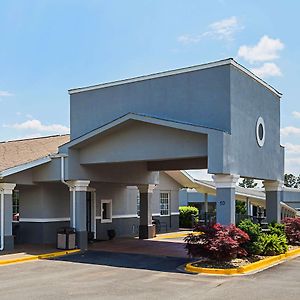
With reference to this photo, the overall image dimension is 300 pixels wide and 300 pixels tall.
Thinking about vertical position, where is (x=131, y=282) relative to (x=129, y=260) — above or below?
above

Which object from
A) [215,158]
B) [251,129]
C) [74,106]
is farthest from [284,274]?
[74,106]

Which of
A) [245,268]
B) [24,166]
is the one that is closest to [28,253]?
[24,166]

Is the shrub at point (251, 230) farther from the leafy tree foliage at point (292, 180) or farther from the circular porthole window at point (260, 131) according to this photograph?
the leafy tree foliage at point (292, 180)

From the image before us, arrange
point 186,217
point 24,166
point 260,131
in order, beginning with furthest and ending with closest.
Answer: point 186,217 → point 24,166 → point 260,131

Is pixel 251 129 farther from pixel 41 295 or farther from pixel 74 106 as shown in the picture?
pixel 41 295

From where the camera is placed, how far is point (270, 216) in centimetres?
2131

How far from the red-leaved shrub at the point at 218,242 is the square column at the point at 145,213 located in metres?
9.45

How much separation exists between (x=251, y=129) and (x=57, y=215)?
9.58m

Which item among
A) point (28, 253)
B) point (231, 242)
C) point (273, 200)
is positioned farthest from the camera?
point (273, 200)

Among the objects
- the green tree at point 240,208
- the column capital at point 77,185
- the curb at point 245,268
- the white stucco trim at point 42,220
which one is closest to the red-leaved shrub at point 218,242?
the curb at point 245,268

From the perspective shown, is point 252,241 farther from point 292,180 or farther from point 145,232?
point 292,180

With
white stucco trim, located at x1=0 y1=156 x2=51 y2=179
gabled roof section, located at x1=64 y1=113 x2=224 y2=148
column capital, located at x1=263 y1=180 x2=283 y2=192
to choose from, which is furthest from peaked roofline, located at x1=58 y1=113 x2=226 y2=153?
column capital, located at x1=263 y1=180 x2=283 y2=192

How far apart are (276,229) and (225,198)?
4.13 metres

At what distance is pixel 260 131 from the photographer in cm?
1866
